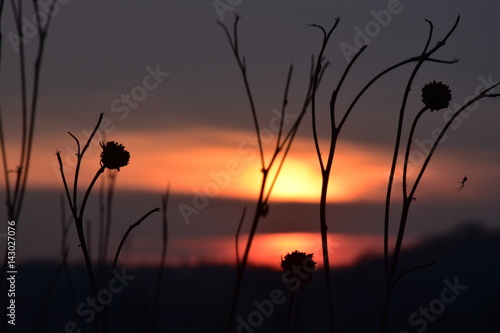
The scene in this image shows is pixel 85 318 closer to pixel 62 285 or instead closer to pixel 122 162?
pixel 62 285

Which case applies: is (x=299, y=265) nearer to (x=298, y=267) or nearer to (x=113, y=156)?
(x=298, y=267)

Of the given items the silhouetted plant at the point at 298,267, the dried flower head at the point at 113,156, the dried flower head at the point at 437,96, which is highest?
the dried flower head at the point at 437,96

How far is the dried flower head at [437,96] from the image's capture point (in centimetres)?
296

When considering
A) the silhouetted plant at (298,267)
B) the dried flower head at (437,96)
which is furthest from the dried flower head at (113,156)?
the dried flower head at (437,96)

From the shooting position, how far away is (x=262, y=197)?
2531 mm

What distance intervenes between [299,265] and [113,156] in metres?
0.86

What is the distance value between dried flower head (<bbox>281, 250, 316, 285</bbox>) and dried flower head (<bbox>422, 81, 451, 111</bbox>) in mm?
785

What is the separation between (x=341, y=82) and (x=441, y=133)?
36 centimetres

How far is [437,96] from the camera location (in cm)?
297

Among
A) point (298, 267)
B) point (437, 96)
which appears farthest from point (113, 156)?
point (437, 96)

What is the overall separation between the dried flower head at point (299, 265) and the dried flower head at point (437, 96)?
785 mm

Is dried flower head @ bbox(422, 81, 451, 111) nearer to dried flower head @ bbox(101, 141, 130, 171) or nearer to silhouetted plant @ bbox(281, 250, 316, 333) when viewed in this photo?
silhouetted plant @ bbox(281, 250, 316, 333)

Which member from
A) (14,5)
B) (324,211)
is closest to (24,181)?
(14,5)

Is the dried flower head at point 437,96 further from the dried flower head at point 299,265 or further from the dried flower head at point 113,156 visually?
the dried flower head at point 113,156
